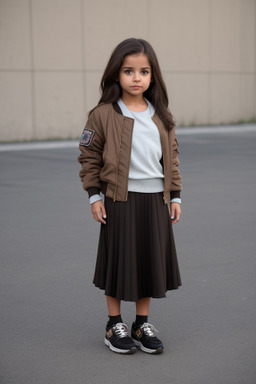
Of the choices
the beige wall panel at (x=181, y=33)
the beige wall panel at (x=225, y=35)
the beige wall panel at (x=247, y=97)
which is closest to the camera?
the beige wall panel at (x=181, y=33)

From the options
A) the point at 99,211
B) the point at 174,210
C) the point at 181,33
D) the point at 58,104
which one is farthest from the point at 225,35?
A: the point at 99,211

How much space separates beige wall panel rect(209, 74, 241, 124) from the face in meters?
20.6

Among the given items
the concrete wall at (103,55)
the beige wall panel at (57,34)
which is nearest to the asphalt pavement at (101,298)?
the concrete wall at (103,55)

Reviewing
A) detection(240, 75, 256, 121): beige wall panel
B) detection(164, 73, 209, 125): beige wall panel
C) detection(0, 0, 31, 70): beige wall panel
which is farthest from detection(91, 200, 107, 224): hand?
detection(240, 75, 256, 121): beige wall panel

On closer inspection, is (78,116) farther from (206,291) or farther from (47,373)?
(47,373)

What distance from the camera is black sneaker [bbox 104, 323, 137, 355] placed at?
3.72 m

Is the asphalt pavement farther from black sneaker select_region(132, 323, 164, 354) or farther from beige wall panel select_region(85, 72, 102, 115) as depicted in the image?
beige wall panel select_region(85, 72, 102, 115)

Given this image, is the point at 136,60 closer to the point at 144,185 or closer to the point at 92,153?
the point at 92,153

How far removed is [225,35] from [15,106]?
28.0 ft

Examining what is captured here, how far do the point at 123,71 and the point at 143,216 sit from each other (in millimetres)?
761

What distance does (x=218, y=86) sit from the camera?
947 inches

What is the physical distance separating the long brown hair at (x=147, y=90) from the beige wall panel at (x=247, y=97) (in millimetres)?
21721

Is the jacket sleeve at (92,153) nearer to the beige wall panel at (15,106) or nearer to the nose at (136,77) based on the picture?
the nose at (136,77)

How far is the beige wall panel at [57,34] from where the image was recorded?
19359 mm
